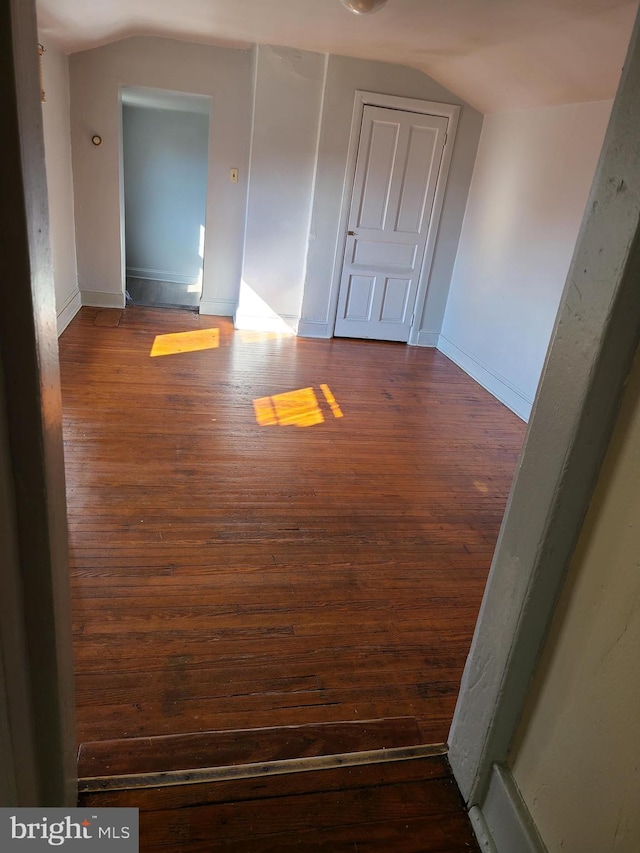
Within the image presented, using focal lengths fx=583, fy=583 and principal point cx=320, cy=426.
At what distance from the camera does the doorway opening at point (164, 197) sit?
7340 millimetres

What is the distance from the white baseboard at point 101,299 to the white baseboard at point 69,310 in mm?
80

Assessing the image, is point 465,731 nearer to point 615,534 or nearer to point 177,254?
point 615,534

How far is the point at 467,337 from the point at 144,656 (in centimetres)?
426

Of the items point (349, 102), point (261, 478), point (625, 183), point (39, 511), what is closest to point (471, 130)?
point (349, 102)

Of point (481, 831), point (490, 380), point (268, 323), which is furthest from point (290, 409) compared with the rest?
point (481, 831)

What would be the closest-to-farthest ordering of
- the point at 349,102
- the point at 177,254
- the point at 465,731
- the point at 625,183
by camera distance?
the point at 625,183, the point at 465,731, the point at 349,102, the point at 177,254

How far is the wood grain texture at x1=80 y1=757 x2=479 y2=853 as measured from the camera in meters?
1.27

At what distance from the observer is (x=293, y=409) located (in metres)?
3.98

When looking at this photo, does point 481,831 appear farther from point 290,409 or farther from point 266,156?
point 266,156

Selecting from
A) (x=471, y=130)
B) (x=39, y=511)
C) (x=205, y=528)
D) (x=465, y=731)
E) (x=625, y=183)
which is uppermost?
(x=471, y=130)

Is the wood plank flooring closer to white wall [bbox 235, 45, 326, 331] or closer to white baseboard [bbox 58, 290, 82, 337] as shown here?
white baseboard [bbox 58, 290, 82, 337]

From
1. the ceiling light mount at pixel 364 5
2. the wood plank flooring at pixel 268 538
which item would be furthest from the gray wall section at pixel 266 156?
the ceiling light mount at pixel 364 5

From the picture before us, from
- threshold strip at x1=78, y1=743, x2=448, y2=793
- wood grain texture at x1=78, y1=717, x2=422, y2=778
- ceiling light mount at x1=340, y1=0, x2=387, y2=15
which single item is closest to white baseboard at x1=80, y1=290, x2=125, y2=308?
ceiling light mount at x1=340, y1=0, x2=387, y2=15

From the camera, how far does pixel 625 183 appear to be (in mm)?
917
